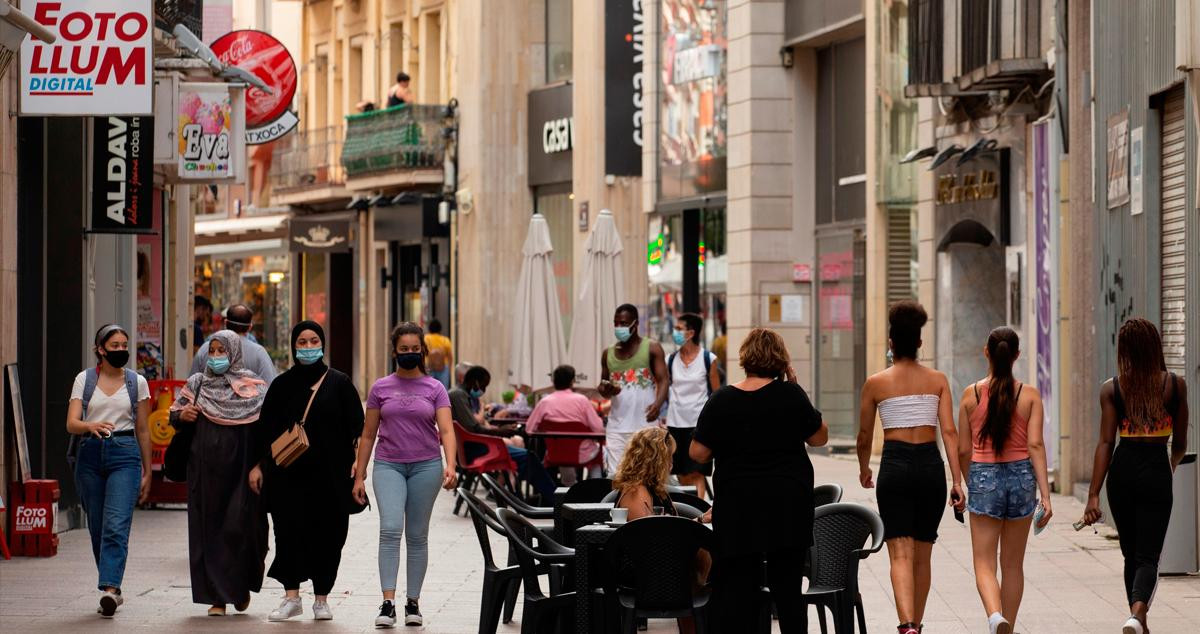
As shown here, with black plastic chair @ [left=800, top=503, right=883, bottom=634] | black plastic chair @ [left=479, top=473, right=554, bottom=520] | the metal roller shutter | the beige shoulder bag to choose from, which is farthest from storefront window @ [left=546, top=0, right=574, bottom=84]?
black plastic chair @ [left=800, top=503, right=883, bottom=634]

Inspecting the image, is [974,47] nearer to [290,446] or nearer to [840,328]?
[840,328]

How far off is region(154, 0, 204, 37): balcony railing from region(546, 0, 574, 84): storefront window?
17.0 meters

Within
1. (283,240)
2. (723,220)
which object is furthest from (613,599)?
(283,240)

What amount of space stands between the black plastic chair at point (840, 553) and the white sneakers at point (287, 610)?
11.8 feet

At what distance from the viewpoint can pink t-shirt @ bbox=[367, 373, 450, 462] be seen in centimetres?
1248

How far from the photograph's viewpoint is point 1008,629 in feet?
34.4

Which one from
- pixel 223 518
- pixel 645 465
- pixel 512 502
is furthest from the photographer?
pixel 223 518

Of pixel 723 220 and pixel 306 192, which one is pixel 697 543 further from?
pixel 306 192

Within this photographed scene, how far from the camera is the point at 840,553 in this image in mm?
10164

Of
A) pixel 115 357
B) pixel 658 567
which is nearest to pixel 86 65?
pixel 115 357

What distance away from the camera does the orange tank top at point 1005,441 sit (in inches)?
429

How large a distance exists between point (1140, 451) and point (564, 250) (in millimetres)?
30366

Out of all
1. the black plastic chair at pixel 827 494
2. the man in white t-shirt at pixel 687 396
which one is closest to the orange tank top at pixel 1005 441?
the black plastic chair at pixel 827 494

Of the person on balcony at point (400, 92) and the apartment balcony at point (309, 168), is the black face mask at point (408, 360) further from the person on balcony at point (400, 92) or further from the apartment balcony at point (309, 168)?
the apartment balcony at point (309, 168)
